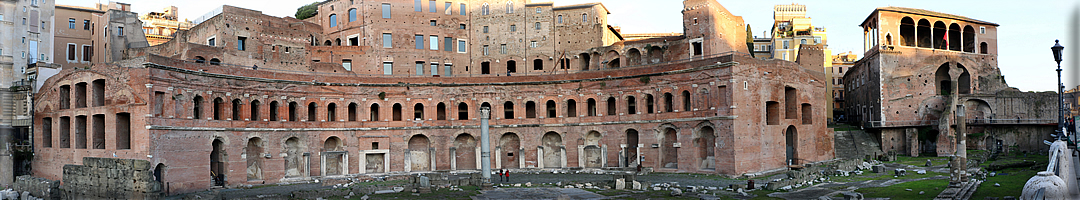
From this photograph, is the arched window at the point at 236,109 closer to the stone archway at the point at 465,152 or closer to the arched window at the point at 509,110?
the stone archway at the point at 465,152

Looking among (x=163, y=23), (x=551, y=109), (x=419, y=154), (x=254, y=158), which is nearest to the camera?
(x=254, y=158)

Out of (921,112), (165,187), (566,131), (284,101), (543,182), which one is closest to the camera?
(165,187)

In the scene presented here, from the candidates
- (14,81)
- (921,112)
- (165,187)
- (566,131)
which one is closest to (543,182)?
(566,131)

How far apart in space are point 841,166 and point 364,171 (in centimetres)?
2738

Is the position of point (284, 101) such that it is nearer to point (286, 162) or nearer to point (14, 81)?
point (286, 162)

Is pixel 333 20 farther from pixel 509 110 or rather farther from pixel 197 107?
pixel 197 107

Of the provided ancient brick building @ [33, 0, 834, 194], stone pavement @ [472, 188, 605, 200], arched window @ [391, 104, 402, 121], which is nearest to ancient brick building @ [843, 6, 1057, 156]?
ancient brick building @ [33, 0, 834, 194]

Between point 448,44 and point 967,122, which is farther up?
point 448,44

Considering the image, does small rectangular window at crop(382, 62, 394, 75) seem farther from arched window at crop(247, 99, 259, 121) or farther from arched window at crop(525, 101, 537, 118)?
arched window at crop(247, 99, 259, 121)

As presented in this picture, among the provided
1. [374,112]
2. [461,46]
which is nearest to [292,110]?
[374,112]

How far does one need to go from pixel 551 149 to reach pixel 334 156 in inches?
534

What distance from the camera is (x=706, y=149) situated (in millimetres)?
41406

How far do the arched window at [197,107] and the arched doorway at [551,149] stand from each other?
20.0m

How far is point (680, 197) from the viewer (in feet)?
95.9
